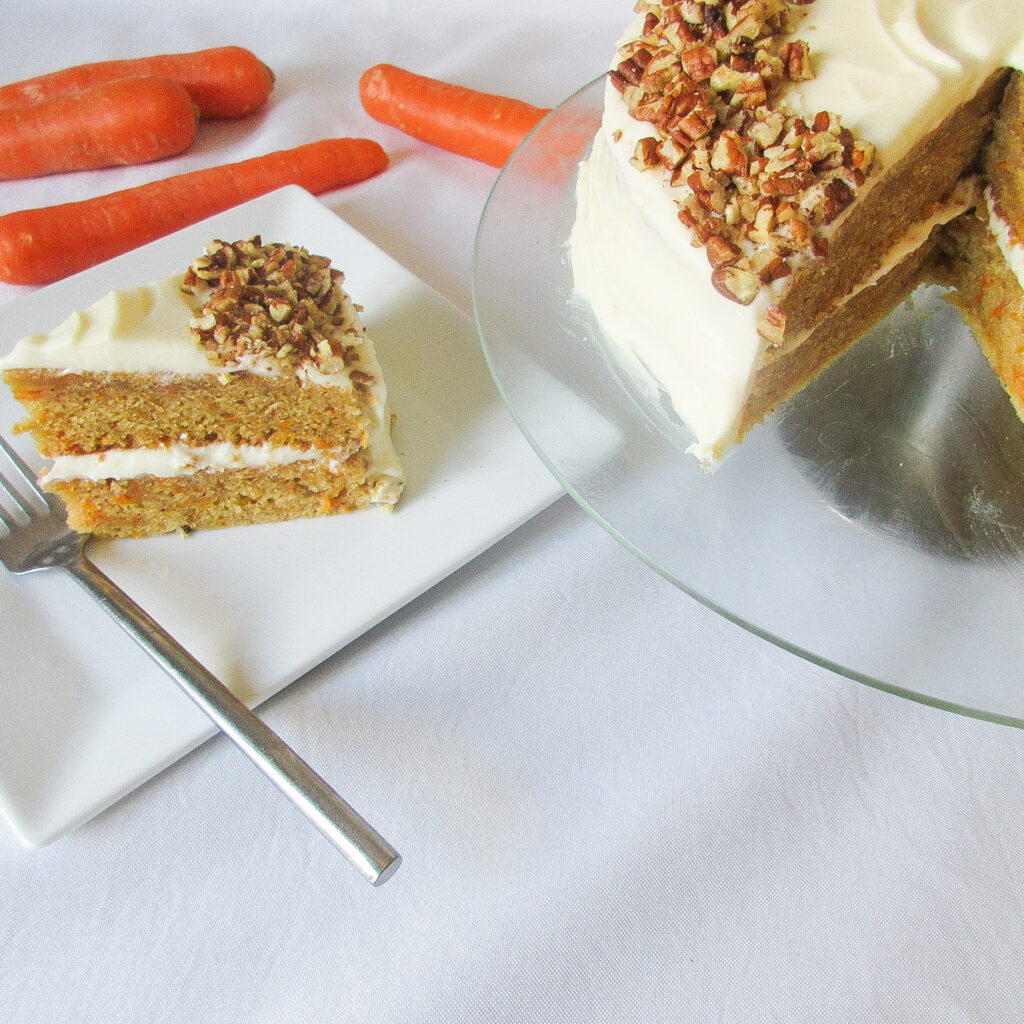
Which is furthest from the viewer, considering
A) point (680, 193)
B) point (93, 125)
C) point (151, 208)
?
point (93, 125)

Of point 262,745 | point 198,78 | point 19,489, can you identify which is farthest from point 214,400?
point 198,78

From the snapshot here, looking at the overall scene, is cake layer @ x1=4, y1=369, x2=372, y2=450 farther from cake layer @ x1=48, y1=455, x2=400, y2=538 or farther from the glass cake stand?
the glass cake stand

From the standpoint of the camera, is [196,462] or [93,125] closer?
[196,462]

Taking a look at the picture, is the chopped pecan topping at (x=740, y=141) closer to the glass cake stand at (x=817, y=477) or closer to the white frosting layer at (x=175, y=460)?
the glass cake stand at (x=817, y=477)

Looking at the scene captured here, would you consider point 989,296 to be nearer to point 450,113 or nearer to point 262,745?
point 450,113

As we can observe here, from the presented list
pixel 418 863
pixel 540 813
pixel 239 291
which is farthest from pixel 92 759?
pixel 239 291

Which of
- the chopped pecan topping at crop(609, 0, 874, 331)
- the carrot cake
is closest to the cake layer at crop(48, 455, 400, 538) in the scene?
the carrot cake
